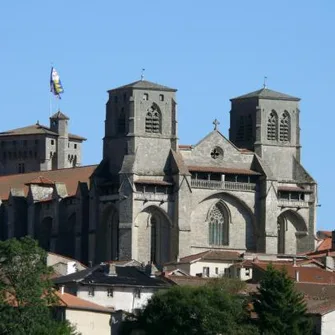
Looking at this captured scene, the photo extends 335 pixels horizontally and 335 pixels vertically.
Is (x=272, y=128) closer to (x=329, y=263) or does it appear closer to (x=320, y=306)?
(x=329, y=263)

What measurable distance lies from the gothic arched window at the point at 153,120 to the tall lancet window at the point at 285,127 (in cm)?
955

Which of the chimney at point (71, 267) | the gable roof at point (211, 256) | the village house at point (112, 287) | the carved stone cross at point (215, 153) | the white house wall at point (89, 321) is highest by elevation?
the carved stone cross at point (215, 153)

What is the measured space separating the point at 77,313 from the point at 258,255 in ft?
106

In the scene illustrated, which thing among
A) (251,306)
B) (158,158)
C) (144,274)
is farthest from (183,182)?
(251,306)

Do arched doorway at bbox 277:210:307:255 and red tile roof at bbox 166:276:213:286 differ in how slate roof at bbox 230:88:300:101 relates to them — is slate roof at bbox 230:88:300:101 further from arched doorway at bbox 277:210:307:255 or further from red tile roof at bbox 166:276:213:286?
red tile roof at bbox 166:276:213:286

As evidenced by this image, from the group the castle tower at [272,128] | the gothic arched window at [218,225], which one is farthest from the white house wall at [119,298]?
the castle tower at [272,128]

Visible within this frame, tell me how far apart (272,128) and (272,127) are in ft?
0.20

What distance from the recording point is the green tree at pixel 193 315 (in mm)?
123688

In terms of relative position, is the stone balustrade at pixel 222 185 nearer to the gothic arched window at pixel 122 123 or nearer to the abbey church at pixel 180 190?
the abbey church at pixel 180 190

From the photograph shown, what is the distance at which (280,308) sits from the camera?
125 m

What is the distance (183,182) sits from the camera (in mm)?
156625

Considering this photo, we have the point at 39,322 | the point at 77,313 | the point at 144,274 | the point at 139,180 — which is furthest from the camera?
the point at 139,180

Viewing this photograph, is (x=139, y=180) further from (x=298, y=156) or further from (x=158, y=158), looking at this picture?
(x=298, y=156)

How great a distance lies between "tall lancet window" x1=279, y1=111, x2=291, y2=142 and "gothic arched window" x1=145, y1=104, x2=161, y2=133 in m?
9.55
